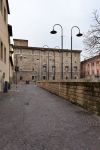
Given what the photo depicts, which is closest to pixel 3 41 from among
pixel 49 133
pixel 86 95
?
pixel 86 95

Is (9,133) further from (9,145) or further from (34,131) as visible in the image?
(9,145)

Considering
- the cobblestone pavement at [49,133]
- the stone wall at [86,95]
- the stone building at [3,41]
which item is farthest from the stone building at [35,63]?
the cobblestone pavement at [49,133]

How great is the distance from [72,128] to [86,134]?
92 centimetres

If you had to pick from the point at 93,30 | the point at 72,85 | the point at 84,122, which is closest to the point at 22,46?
the point at 93,30

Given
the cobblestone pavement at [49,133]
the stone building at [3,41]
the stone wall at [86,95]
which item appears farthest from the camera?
the stone building at [3,41]

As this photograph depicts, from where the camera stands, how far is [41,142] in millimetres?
6258

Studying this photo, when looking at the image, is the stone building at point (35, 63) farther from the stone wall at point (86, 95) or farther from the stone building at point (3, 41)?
the stone wall at point (86, 95)

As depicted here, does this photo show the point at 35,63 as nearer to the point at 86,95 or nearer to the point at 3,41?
the point at 3,41

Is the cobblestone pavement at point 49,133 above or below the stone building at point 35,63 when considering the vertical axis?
below

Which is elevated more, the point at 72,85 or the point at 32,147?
the point at 72,85

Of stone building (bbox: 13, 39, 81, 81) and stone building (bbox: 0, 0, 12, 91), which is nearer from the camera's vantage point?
stone building (bbox: 0, 0, 12, 91)

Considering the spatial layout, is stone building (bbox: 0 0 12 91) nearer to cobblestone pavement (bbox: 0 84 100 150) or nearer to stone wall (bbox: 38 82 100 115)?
stone wall (bbox: 38 82 100 115)

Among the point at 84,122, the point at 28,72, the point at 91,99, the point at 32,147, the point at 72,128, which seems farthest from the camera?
the point at 28,72

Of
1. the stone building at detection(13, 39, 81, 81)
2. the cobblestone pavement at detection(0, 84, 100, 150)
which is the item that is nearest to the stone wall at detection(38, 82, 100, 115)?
the cobblestone pavement at detection(0, 84, 100, 150)
